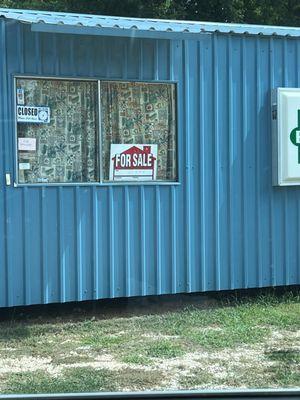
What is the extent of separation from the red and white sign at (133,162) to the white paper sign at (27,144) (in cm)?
89

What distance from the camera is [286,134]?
24.9ft

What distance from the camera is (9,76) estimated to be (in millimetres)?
6648

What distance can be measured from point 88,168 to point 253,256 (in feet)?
7.50

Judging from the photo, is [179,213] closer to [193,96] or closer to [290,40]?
[193,96]

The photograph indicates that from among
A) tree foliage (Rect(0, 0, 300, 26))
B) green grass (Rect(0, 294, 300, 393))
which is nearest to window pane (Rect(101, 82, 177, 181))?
green grass (Rect(0, 294, 300, 393))

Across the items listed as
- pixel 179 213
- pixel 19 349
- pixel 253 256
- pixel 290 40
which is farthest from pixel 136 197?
pixel 290 40

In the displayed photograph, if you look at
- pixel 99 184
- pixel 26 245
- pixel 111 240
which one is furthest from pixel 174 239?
pixel 26 245

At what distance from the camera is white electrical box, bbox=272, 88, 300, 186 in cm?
757

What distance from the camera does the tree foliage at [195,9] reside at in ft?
57.9

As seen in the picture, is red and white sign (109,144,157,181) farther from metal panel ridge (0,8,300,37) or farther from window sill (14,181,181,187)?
metal panel ridge (0,8,300,37)

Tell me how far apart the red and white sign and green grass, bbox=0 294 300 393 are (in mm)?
1617

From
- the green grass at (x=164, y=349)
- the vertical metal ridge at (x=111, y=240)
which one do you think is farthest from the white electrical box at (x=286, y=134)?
the green grass at (x=164, y=349)

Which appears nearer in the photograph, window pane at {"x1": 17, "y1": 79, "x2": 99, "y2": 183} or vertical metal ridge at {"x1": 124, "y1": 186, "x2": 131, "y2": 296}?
window pane at {"x1": 17, "y1": 79, "x2": 99, "y2": 183}

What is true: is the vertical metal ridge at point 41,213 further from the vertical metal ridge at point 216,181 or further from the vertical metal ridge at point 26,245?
the vertical metal ridge at point 216,181
